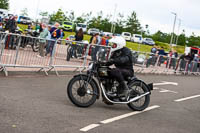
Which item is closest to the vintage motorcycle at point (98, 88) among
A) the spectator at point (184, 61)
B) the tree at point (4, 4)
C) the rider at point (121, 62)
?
the rider at point (121, 62)

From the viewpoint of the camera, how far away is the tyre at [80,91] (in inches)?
301

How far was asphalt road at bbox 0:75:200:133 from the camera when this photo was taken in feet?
19.4

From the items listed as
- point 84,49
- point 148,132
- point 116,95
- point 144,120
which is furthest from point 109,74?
point 84,49

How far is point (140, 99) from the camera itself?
843 centimetres

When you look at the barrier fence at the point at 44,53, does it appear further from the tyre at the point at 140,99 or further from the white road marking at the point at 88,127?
the white road marking at the point at 88,127

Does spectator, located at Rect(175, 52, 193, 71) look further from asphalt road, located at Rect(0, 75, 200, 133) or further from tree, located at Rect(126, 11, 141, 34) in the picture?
tree, located at Rect(126, 11, 141, 34)

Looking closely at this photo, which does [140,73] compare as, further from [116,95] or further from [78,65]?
[116,95]

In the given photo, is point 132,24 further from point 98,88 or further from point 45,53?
point 98,88

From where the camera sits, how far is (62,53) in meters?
13.1

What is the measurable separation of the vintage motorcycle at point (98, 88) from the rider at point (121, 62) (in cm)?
12

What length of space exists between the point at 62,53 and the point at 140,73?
7.01m

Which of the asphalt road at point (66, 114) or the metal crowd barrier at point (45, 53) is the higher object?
the metal crowd barrier at point (45, 53)

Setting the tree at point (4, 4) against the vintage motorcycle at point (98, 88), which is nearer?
the vintage motorcycle at point (98, 88)

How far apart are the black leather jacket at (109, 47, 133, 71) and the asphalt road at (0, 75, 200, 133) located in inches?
40.0
